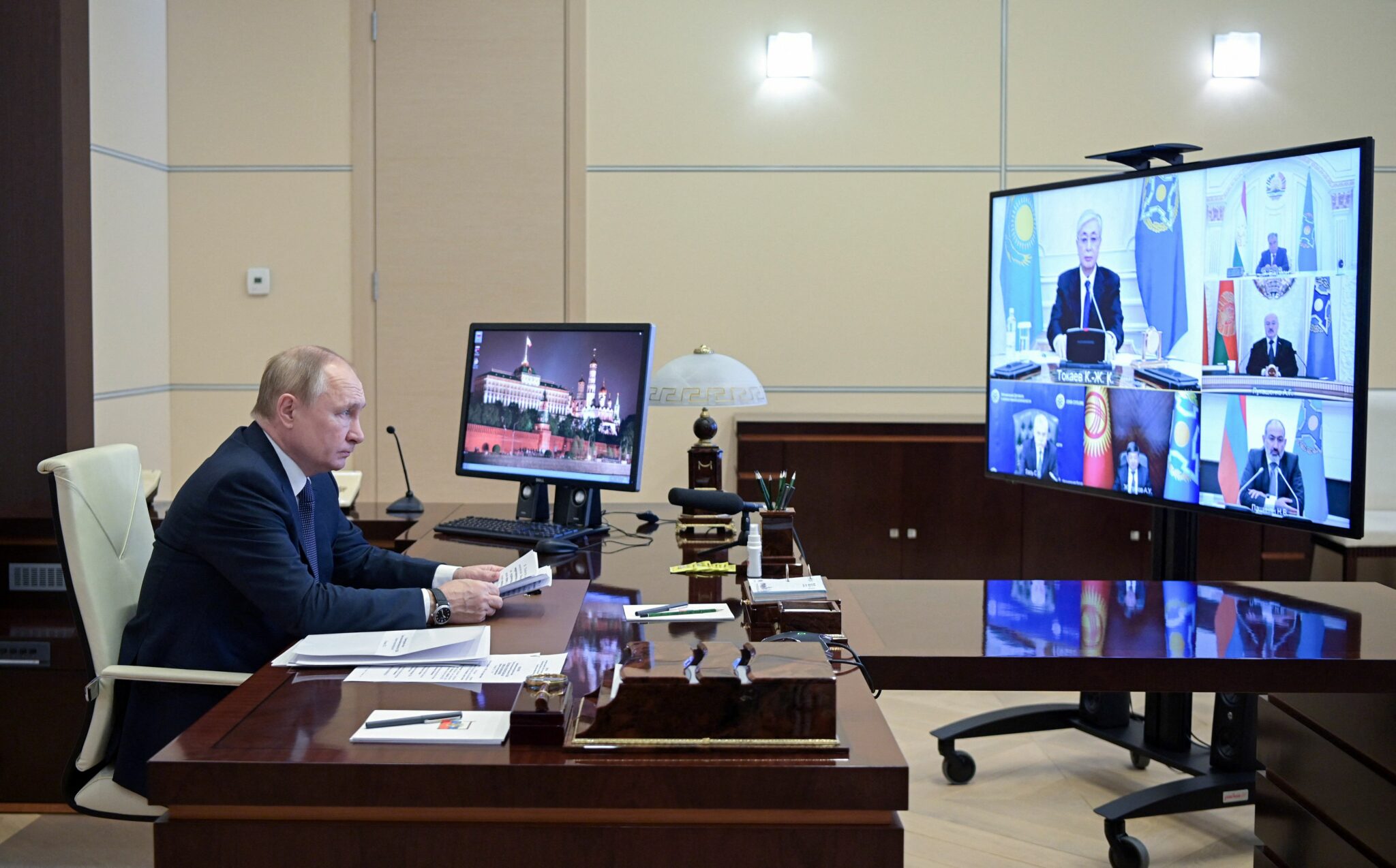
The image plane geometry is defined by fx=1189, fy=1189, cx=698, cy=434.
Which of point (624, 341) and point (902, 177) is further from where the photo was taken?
point (902, 177)

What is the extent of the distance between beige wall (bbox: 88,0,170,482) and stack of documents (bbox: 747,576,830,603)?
123 inches

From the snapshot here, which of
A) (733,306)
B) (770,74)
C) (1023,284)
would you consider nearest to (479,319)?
(733,306)

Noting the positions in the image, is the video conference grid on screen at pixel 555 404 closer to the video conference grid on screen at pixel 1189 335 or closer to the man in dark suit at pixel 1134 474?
the video conference grid on screen at pixel 1189 335

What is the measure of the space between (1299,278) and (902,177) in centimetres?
262

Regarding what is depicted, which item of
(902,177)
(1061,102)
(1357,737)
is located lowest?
(1357,737)

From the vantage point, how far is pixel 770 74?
4934mm

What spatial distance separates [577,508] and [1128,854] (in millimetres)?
1609

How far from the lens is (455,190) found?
500 cm

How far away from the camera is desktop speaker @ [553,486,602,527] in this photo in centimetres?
316

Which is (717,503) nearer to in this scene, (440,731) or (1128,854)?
(1128,854)

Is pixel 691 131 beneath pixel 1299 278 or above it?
above

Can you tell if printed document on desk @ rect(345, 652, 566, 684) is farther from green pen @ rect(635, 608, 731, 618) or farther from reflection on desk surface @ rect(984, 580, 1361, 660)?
reflection on desk surface @ rect(984, 580, 1361, 660)

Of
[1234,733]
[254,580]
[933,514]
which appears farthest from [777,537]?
[933,514]

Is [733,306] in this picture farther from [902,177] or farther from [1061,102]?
[1061,102]
